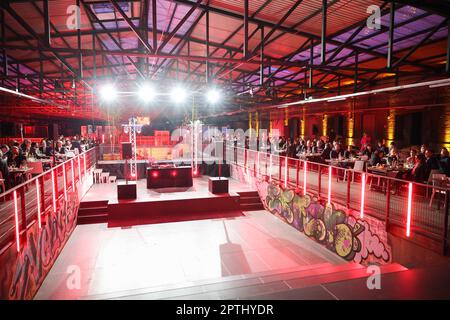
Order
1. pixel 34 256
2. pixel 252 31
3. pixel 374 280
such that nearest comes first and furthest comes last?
1. pixel 374 280
2. pixel 34 256
3. pixel 252 31

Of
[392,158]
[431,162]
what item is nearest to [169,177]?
[392,158]

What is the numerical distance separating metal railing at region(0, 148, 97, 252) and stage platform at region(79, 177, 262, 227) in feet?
2.12

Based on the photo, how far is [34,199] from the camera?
641 centimetres

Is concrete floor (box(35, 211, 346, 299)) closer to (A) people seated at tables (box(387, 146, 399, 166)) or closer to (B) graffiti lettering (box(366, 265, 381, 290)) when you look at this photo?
(B) graffiti lettering (box(366, 265, 381, 290))

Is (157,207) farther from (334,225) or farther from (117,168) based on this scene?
(117,168)

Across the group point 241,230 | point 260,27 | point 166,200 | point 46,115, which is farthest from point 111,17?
point 46,115

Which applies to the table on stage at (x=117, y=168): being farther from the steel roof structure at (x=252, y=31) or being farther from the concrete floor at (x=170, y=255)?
the concrete floor at (x=170, y=255)

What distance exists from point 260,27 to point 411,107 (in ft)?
17.6

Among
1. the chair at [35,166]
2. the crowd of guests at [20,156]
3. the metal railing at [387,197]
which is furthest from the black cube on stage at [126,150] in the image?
the metal railing at [387,197]

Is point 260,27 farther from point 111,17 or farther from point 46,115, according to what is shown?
point 46,115

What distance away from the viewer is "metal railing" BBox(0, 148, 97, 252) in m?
3.99

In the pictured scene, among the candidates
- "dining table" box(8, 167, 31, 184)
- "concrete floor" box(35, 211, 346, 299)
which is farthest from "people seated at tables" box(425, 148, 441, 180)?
"dining table" box(8, 167, 31, 184)

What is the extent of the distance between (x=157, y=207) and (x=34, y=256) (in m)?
4.10
